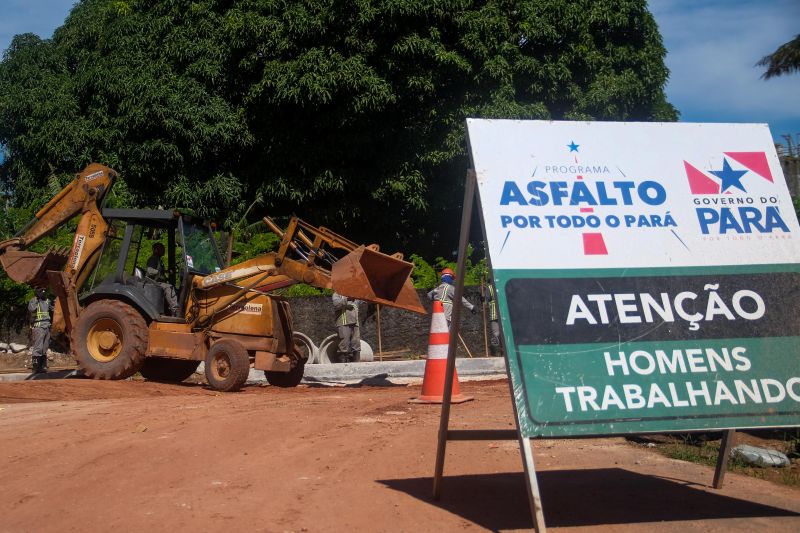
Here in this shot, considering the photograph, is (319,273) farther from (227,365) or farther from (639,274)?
(639,274)

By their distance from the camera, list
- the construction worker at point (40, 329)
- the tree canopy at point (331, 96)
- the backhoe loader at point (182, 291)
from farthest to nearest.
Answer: the tree canopy at point (331, 96)
the construction worker at point (40, 329)
the backhoe loader at point (182, 291)

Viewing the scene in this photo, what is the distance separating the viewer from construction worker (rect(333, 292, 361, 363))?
590 inches

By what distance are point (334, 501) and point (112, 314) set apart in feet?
26.6

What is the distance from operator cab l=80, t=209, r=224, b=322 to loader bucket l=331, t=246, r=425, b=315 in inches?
99.5

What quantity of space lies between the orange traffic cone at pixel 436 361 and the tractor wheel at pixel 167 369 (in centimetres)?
505

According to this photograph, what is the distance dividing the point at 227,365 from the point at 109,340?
200 cm

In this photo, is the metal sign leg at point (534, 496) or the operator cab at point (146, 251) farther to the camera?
the operator cab at point (146, 251)

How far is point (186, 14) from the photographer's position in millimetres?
22094

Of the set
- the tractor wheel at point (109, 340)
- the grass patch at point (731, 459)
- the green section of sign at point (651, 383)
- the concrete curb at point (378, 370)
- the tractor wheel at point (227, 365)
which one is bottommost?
the grass patch at point (731, 459)

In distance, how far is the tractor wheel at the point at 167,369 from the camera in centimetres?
1294

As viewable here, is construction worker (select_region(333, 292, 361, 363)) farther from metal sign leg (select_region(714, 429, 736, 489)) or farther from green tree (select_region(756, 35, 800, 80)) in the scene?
green tree (select_region(756, 35, 800, 80))

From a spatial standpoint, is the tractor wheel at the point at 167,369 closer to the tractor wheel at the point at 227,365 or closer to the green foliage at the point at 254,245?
the tractor wheel at the point at 227,365

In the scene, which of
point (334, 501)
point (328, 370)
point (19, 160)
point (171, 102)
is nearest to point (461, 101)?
point (171, 102)

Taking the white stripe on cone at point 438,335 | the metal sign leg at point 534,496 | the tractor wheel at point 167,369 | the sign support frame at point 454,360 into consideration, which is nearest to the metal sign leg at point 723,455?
the sign support frame at point 454,360
